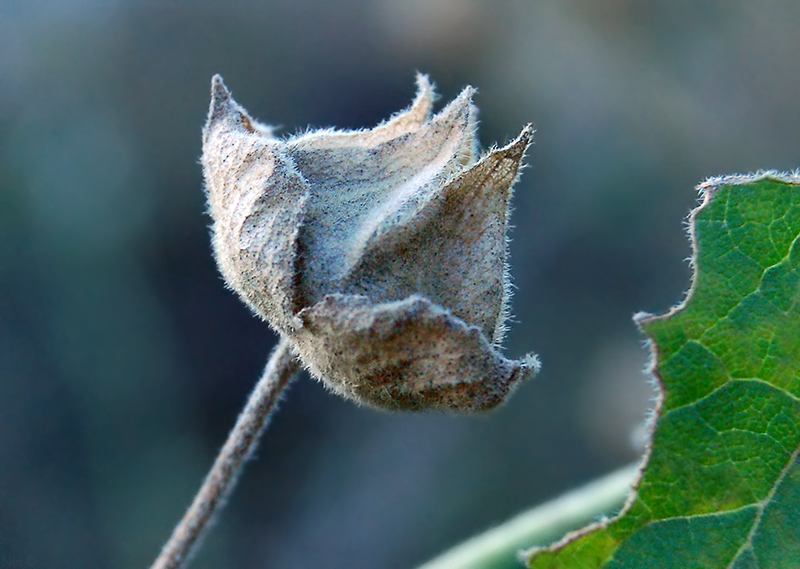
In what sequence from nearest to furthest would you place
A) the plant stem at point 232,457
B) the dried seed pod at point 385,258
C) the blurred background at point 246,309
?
1. the dried seed pod at point 385,258
2. the plant stem at point 232,457
3. the blurred background at point 246,309

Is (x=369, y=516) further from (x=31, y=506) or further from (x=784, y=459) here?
(x=784, y=459)

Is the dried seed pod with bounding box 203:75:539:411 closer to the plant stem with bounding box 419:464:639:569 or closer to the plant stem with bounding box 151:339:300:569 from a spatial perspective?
the plant stem with bounding box 151:339:300:569

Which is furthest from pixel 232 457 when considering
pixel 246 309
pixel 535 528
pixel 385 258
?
pixel 246 309

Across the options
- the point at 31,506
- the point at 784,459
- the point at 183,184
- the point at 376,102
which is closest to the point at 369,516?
the point at 31,506

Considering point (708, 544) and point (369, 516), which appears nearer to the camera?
point (708, 544)

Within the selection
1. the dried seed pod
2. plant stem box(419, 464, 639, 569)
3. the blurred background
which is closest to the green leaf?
the dried seed pod

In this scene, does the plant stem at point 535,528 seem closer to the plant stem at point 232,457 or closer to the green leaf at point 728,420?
the green leaf at point 728,420

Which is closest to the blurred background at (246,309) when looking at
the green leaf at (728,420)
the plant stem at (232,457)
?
the plant stem at (232,457)
